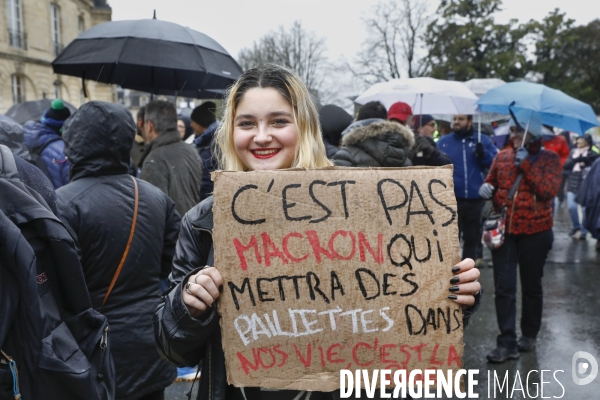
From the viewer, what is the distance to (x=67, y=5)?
32531mm


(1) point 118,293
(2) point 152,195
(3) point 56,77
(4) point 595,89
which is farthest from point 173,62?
(4) point 595,89

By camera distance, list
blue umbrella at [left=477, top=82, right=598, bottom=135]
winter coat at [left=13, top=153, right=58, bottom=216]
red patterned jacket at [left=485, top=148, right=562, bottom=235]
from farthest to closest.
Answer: blue umbrella at [left=477, top=82, right=598, bottom=135]
red patterned jacket at [left=485, top=148, right=562, bottom=235]
winter coat at [left=13, top=153, right=58, bottom=216]

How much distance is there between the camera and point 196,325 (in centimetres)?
164

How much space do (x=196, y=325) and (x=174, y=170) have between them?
10.2 ft

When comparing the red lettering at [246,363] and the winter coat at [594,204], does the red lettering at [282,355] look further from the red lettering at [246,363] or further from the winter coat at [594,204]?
the winter coat at [594,204]

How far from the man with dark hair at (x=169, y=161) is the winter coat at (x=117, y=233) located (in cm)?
156

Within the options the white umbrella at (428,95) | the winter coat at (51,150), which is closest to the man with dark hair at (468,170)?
the white umbrella at (428,95)

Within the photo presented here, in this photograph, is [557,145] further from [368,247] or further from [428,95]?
[368,247]

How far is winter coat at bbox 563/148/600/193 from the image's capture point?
1145cm

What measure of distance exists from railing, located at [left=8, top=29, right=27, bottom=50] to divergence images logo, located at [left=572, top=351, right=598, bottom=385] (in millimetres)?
29245

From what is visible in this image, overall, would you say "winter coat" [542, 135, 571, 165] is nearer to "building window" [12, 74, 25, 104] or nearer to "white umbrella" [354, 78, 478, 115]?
"white umbrella" [354, 78, 478, 115]

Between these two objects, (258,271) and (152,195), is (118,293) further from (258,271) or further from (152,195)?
(258,271)

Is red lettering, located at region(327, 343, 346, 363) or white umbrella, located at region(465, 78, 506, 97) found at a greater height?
white umbrella, located at region(465, 78, 506, 97)

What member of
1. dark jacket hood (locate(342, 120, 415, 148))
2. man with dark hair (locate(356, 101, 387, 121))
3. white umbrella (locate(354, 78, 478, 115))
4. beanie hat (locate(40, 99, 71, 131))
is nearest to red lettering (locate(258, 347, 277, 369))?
dark jacket hood (locate(342, 120, 415, 148))
